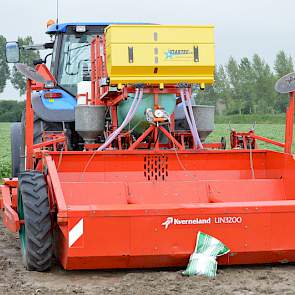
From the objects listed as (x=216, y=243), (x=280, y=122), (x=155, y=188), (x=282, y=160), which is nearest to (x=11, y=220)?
(x=155, y=188)

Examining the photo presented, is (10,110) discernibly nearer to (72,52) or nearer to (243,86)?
(243,86)

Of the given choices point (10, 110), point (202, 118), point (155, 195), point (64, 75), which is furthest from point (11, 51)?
A: point (10, 110)

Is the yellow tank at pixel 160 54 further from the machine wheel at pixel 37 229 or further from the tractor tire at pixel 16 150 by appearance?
the tractor tire at pixel 16 150

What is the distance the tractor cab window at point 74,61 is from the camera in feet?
27.9

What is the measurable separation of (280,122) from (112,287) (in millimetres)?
48655

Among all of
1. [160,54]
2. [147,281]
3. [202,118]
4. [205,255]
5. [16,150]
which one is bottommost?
[147,281]

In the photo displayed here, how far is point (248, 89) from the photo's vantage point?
240 feet

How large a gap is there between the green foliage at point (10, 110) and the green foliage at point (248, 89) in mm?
15780

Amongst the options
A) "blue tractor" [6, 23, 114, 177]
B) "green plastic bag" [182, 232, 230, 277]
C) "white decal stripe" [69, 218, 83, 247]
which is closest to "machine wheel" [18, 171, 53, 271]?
"white decal stripe" [69, 218, 83, 247]

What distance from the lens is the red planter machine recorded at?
5.30 metres

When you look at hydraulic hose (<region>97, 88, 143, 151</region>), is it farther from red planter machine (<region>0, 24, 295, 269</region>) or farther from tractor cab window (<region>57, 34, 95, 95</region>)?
tractor cab window (<region>57, 34, 95, 95</region>)

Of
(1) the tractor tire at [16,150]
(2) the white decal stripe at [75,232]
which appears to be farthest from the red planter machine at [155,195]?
(1) the tractor tire at [16,150]

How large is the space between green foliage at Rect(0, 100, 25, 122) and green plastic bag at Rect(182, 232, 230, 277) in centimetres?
5186

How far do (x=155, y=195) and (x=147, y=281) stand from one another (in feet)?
4.46
